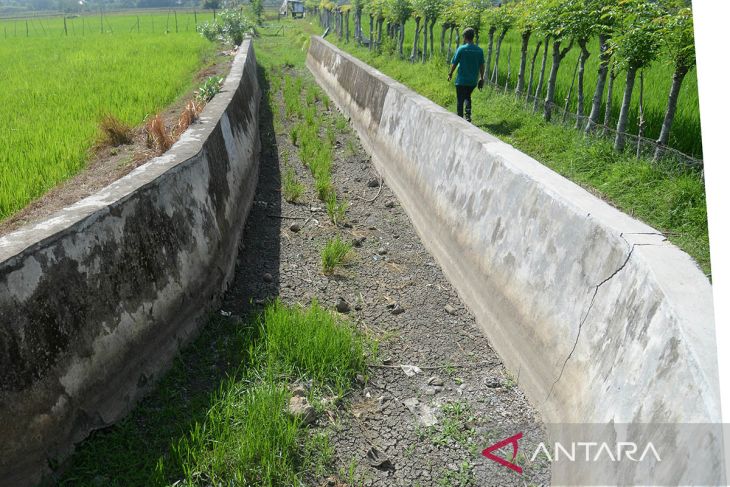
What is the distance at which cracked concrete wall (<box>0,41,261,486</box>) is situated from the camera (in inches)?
87.0

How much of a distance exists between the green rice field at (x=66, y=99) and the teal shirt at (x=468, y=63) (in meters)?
4.42

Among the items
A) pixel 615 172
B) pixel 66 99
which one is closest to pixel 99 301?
pixel 615 172

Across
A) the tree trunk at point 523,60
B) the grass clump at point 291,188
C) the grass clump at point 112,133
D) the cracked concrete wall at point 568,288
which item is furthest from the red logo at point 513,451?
the tree trunk at point 523,60

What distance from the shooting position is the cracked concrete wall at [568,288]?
74.2 inches

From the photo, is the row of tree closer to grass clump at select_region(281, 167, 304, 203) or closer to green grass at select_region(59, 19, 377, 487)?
grass clump at select_region(281, 167, 304, 203)

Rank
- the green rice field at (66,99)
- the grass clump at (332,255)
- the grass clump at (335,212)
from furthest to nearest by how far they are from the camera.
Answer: the grass clump at (335,212)
the green rice field at (66,99)
the grass clump at (332,255)

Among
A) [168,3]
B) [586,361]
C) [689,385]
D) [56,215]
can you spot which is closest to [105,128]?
[56,215]

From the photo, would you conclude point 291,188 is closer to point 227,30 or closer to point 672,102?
point 672,102

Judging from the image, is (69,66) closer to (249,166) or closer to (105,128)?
(105,128)

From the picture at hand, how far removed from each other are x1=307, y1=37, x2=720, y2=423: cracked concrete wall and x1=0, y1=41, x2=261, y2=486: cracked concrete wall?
6.28 ft

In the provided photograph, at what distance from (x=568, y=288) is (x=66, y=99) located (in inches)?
335

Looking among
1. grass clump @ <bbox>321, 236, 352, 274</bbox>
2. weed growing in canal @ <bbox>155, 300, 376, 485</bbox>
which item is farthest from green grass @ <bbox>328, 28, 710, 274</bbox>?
grass clump @ <bbox>321, 236, 352, 274</bbox>

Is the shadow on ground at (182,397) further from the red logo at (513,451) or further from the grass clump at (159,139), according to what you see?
the red logo at (513,451)

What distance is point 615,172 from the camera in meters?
5.58
